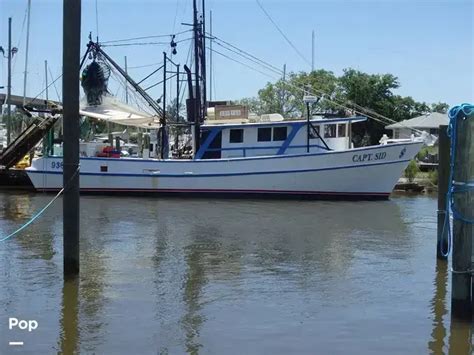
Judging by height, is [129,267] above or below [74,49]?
below

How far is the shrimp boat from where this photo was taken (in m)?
26.1

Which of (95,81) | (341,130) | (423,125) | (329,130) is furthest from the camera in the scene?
(423,125)

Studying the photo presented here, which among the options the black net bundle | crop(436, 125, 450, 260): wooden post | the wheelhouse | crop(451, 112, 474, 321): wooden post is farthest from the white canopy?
crop(451, 112, 474, 321): wooden post

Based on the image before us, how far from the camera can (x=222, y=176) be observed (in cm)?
2681

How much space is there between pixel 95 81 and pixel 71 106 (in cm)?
2103

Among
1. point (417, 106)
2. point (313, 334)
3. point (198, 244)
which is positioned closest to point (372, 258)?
point (198, 244)

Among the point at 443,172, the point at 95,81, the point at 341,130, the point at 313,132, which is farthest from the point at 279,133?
the point at 443,172

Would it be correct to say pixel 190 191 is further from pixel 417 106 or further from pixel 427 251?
pixel 417 106

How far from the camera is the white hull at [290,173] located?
2603cm

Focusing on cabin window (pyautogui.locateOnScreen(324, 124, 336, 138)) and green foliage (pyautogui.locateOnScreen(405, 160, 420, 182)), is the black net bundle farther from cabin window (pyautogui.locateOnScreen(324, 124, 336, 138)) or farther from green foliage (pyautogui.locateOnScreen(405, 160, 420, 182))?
green foliage (pyautogui.locateOnScreen(405, 160, 420, 182))

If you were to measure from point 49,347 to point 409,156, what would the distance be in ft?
72.3

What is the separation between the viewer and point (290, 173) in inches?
1032

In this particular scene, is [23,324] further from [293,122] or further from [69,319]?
[293,122]

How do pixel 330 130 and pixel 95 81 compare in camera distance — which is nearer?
pixel 330 130
